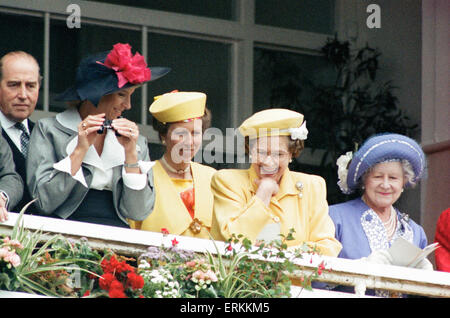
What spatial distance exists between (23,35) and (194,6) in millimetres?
1362

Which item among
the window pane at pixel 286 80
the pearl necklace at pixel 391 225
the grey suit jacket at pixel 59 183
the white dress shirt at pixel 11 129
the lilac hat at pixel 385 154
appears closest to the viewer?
the grey suit jacket at pixel 59 183

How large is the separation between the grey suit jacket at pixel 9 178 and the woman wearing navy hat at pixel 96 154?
7cm

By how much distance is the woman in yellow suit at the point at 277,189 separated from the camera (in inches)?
249

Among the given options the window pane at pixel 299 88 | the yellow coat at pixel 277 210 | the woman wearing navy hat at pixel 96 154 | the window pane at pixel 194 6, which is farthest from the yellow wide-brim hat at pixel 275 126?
the window pane at pixel 299 88

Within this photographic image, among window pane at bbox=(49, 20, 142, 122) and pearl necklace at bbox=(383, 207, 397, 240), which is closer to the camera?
pearl necklace at bbox=(383, 207, 397, 240)

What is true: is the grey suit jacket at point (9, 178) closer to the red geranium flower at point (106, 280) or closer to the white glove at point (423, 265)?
the red geranium flower at point (106, 280)

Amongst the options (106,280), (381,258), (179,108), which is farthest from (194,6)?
(106,280)

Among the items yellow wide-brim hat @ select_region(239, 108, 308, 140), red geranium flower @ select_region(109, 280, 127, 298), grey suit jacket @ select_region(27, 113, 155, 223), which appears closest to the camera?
red geranium flower @ select_region(109, 280, 127, 298)

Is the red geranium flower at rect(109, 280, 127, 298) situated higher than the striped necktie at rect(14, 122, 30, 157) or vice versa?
the striped necktie at rect(14, 122, 30, 157)

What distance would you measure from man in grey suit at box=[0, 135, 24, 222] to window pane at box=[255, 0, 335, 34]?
13.0 ft

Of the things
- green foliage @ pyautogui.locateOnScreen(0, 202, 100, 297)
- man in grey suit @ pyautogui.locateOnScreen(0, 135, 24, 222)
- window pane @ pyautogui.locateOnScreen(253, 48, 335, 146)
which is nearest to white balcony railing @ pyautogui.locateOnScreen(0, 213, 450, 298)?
green foliage @ pyautogui.locateOnScreen(0, 202, 100, 297)

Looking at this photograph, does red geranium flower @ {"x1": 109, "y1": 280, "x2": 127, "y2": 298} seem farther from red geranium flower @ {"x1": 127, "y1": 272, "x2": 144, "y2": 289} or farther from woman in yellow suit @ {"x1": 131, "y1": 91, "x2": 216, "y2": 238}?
woman in yellow suit @ {"x1": 131, "y1": 91, "x2": 216, "y2": 238}

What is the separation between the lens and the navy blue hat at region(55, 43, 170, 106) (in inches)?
241
